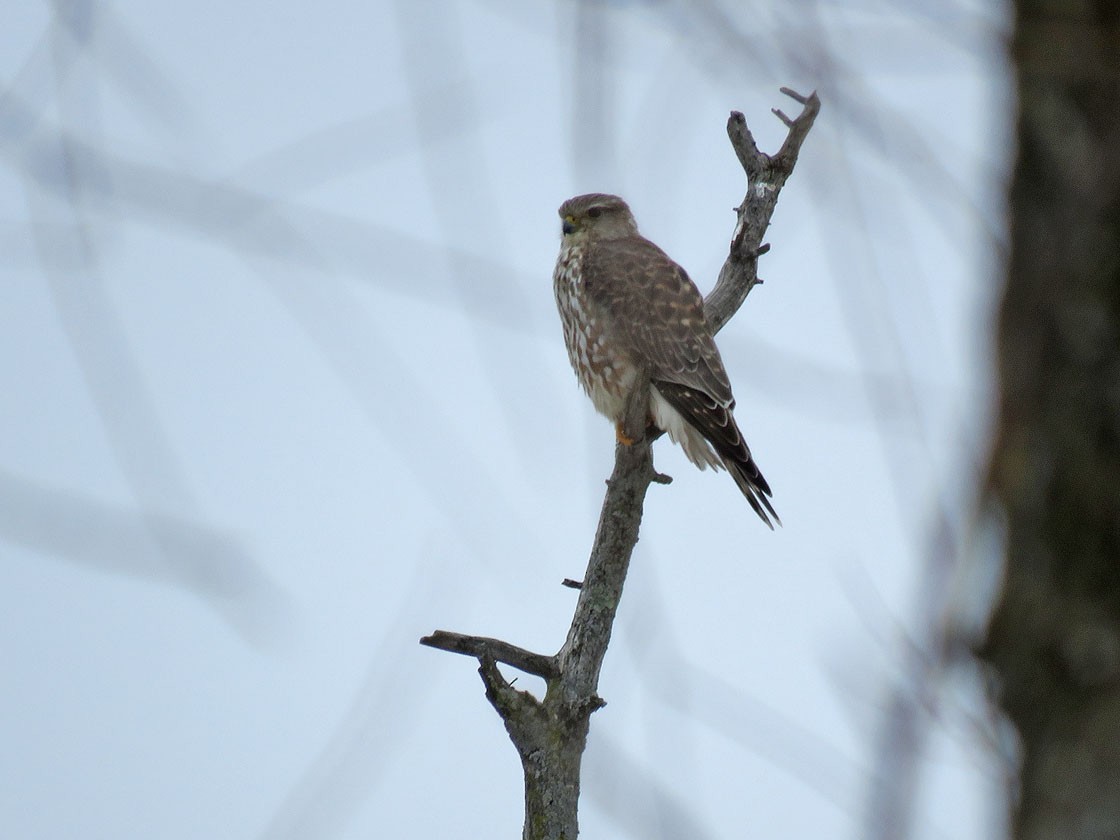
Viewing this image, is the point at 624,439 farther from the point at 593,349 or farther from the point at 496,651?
the point at 593,349

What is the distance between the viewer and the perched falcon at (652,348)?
175 inches

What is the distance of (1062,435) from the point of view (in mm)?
1251

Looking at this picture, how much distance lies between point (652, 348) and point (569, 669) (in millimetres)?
1674

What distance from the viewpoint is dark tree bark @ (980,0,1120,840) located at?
3.92 feet

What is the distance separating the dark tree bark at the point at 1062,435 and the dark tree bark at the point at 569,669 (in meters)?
1.97

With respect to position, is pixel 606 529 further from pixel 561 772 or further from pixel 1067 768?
pixel 1067 768

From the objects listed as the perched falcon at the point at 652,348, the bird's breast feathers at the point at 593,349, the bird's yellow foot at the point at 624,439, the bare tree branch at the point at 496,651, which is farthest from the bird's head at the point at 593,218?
the bare tree branch at the point at 496,651

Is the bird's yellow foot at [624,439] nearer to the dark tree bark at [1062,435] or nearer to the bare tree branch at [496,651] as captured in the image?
the bare tree branch at [496,651]

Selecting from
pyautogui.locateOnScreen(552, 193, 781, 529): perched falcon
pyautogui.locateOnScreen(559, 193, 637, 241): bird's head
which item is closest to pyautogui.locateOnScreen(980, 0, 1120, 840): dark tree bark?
pyautogui.locateOnScreen(552, 193, 781, 529): perched falcon

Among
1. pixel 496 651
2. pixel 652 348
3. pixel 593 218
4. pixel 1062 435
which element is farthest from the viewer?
pixel 593 218

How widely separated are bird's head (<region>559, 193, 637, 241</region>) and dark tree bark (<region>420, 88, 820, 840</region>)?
209cm

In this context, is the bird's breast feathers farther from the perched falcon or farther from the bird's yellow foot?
the bird's yellow foot

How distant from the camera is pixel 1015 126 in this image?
126 cm

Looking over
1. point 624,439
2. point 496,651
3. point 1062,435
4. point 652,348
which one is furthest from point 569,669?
point 1062,435
